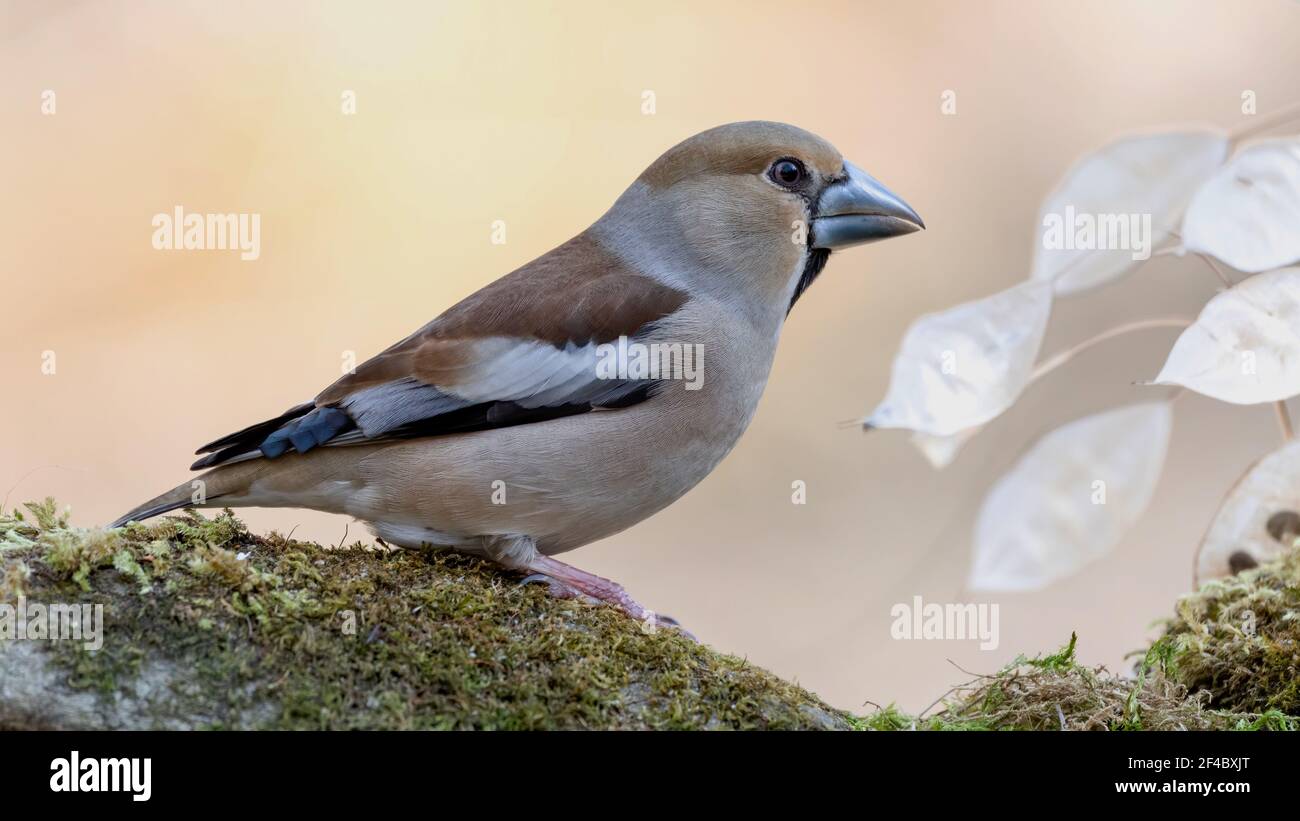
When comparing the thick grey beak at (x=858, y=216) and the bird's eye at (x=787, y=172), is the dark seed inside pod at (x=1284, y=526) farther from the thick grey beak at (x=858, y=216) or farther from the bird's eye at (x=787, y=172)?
the bird's eye at (x=787, y=172)

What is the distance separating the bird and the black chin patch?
0.23 m

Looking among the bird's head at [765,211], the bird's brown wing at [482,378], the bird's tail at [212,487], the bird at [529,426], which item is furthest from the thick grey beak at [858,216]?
the bird's tail at [212,487]

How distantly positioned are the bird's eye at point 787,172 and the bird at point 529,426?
0.39 m

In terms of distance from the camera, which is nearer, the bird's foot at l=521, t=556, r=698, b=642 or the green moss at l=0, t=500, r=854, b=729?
the green moss at l=0, t=500, r=854, b=729

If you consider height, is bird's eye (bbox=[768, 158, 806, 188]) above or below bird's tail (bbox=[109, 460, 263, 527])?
above

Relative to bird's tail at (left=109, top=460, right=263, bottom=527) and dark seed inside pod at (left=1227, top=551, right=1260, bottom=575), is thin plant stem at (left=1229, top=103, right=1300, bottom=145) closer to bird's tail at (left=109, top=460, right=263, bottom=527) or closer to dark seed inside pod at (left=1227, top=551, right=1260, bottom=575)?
dark seed inside pod at (left=1227, top=551, right=1260, bottom=575)

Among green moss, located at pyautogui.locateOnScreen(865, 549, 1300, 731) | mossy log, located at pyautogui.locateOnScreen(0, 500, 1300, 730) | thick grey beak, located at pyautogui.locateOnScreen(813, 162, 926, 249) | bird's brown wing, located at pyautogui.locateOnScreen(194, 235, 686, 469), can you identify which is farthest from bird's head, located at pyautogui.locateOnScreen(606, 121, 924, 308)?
green moss, located at pyautogui.locateOnScreen(865, 549, 1300, 731)

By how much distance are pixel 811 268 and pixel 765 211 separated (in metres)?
0.31

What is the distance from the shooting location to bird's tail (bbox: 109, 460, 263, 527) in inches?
138

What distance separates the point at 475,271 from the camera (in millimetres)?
7855

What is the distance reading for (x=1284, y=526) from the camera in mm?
3535

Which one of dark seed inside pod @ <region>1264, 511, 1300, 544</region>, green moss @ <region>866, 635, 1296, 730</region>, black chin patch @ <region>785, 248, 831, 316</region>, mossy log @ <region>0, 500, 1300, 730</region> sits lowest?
green moss @ <region>866, 635, 1296, 730</region>

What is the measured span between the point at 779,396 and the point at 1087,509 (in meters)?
4.52

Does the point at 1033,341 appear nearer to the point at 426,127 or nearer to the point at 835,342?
the point at 835,342
